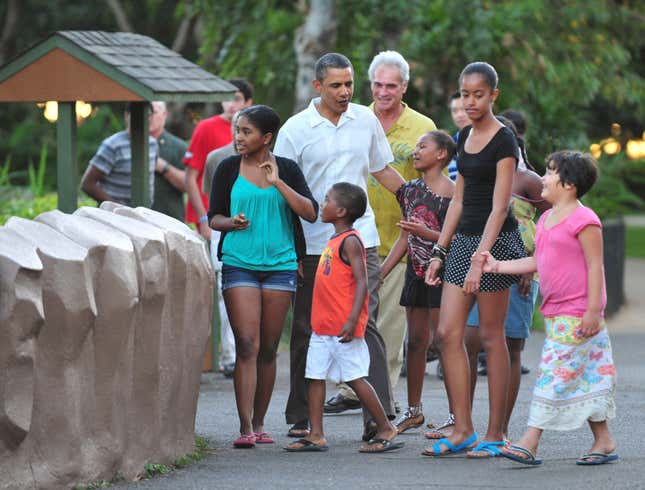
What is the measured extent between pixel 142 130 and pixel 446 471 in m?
4.18

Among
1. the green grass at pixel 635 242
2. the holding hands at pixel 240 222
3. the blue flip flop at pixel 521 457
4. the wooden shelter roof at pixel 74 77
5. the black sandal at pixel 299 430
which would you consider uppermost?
the wooden shelter roof at pixel 74 77

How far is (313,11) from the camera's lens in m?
16.3

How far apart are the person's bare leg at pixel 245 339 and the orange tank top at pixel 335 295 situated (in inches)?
12.0

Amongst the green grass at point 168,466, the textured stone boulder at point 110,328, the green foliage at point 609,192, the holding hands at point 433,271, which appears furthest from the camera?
the green foliage at point 609,192

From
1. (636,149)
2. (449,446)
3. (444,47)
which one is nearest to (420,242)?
(449,446)

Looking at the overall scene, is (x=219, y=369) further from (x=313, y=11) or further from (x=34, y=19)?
(x=34, y=19)

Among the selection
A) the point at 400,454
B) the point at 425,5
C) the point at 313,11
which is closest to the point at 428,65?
the point at 425,5

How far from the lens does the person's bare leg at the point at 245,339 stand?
722cm

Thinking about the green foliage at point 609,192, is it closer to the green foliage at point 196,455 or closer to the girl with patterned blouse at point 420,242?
the girl with patterned blouse at point 420,242

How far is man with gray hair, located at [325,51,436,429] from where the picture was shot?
8.48m

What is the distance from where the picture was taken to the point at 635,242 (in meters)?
29.7

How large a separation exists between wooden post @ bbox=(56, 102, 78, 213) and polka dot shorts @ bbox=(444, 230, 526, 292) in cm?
321

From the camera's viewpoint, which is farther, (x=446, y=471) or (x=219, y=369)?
(x=219, y=369)

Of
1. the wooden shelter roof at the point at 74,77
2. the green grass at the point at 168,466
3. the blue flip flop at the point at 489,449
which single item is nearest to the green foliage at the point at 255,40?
the wooden shelter roof at the point at 74,77
